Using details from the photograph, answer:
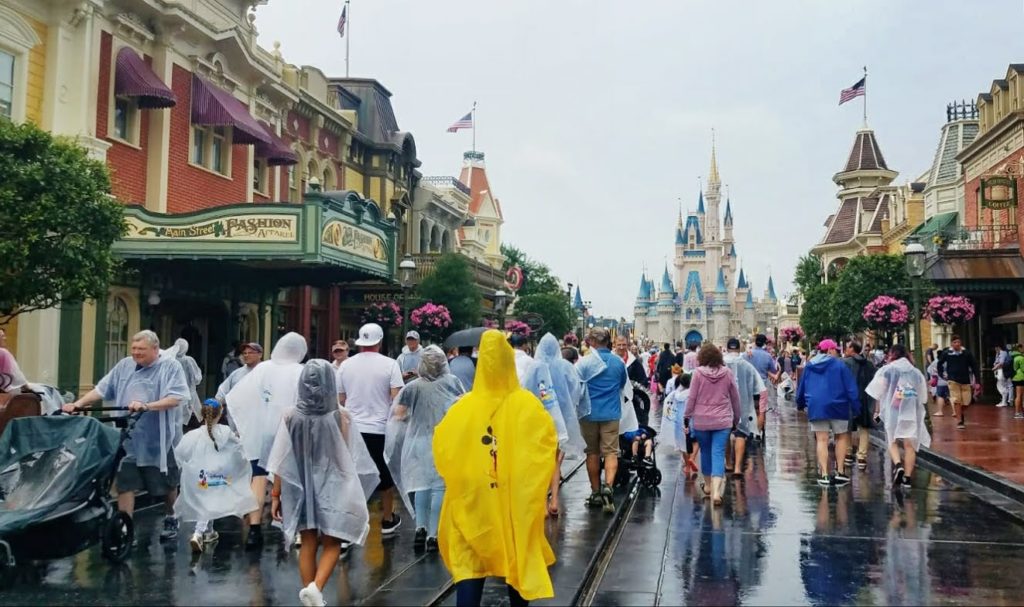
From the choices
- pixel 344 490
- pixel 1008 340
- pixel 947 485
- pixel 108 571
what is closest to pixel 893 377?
pixel 947 485

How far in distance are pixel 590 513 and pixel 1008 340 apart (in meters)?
26.3

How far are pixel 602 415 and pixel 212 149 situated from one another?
15113mm

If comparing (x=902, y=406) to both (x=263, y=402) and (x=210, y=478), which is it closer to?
(x=263, y=402)

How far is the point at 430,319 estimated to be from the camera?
2855cm

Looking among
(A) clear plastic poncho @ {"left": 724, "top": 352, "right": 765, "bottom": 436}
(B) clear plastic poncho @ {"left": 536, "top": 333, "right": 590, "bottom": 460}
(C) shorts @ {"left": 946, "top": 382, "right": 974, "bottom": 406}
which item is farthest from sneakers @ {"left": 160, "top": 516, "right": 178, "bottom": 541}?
(C) shorts @ {"left": 946, "top": 382, "right": 974, "bottom": 406}

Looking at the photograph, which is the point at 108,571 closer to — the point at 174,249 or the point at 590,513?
the point at 590,513

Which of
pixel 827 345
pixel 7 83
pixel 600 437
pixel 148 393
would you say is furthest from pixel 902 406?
pixel 7 83

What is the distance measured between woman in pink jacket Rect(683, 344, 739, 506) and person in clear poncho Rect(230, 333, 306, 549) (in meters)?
4.29

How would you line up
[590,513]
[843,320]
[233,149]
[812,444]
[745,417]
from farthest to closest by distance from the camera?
[843,320], [233,149], [812,444], [745,417], [590,513]

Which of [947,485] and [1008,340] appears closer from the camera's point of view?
[947,485]

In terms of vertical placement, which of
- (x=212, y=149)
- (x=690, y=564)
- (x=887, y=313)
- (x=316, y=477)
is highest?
(x=212, y=149)

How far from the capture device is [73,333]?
16578 mm

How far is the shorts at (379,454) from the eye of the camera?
8.26 meters

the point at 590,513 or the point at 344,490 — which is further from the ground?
the point at 344,490
